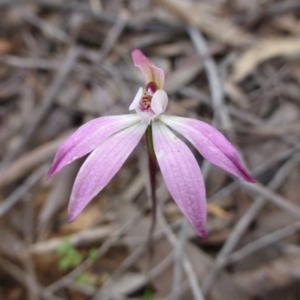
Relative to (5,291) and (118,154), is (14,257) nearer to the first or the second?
(5,291)

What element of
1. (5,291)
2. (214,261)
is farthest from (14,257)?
(214,261)

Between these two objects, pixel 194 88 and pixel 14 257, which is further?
pixel 194 88

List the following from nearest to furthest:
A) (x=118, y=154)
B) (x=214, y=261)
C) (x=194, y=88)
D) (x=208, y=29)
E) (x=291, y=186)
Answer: (x=118, y=154), (x=214, y=261), (x=291, y=186), (x=194, y=88), (x=208, y=29)

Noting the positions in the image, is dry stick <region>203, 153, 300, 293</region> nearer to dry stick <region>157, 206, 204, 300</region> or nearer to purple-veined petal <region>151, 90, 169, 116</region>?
dry stick <region>157, 206, 204, 300</region>

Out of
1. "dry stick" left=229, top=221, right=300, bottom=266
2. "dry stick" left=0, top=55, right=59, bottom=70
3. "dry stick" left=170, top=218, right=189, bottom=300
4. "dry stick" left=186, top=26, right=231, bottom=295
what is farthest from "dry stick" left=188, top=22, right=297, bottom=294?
"dry stick" left=0, top=55, right=59, bottom=70

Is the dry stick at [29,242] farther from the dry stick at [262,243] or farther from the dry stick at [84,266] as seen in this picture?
the dry stick at [262,243]

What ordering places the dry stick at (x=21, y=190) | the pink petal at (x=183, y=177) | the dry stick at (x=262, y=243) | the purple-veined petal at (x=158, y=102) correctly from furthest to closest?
the dry stick at (x=21, y=190)
the dry stick at (x=262, y=243)
the purple-veined petal at (x=158, y=102)
the pink petal at (x=183, y=177)

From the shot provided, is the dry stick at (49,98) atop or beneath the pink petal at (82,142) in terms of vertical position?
atop

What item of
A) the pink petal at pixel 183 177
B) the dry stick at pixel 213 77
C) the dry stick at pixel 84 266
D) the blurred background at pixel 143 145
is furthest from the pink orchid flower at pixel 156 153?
the dry stick at pixel 213 77
